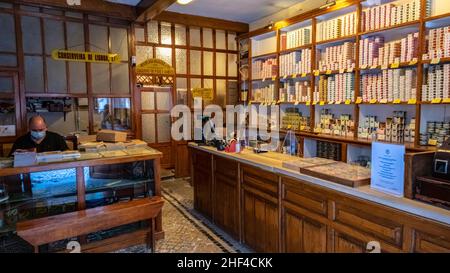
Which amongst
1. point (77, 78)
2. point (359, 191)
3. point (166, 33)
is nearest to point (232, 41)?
point (166, 33)

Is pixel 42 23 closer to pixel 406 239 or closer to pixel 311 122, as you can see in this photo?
pixel 311 122

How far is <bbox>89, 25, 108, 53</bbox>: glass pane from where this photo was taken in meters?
5.25

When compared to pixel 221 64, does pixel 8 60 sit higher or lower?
lower

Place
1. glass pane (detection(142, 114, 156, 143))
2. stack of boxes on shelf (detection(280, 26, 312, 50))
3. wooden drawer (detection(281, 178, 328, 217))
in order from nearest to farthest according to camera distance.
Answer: wooden drawer (detection(281, 178, 328, 217)), stack of boxes on shelf (detection(280, 26, 312, 50)), glass pane (detection(142, 114, 156, 143))

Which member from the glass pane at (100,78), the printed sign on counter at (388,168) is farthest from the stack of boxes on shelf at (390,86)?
the glass pane at (100,78)

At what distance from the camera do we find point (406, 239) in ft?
5.58

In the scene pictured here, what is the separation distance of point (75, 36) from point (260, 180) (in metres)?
4.21

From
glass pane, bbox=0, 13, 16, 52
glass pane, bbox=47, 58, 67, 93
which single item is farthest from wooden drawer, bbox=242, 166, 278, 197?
glass pane, bbox=0, 13, 16, 52

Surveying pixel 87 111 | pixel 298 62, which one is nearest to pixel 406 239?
pixel 298 62

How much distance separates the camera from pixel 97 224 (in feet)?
9.18

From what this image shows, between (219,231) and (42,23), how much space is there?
4.27m

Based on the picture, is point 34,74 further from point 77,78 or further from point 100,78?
point 100,78

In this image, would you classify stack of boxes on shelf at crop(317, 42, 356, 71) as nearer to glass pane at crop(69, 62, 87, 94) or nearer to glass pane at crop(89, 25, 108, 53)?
glass pane at crop(89, 25, 108, 53)

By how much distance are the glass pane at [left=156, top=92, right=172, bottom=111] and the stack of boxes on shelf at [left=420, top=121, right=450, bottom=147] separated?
172 inches
